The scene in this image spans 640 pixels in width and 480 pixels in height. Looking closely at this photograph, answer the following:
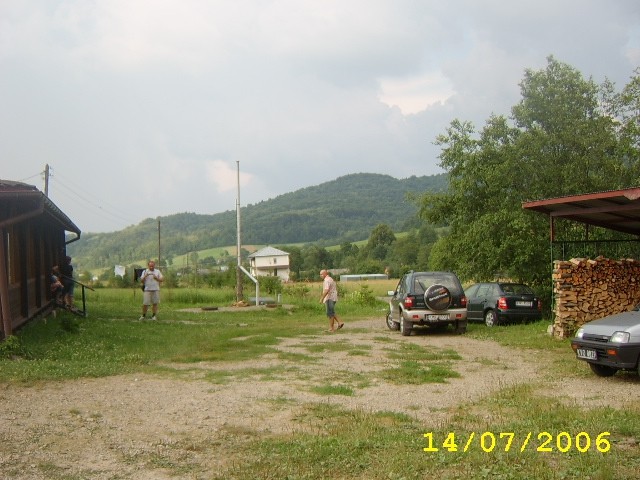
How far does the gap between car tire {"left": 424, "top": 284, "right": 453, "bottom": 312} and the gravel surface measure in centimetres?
436

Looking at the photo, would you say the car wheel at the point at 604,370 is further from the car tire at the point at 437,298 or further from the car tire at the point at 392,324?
the car tire at the point at 392,324

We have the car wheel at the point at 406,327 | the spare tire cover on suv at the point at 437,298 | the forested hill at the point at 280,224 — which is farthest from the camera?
the forested hill at the point at 280,224

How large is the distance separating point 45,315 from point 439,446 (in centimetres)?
1621

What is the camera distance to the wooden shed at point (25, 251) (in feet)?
39.4

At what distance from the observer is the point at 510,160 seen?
2280 cm

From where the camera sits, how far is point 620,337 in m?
9.61

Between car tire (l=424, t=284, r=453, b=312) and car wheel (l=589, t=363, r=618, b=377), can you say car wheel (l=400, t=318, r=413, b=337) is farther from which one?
car wheel (l=589, t=363, r=618, b=377)

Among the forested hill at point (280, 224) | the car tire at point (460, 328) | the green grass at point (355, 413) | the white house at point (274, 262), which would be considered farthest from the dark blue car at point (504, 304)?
the forested hill at point (280, 224)

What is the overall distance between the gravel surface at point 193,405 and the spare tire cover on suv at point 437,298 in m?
4.36

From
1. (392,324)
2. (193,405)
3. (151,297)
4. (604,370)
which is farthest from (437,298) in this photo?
(193,405)

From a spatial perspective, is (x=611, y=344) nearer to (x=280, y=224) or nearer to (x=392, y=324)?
(x=392, y=324)

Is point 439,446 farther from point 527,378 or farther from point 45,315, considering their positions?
point 45,315

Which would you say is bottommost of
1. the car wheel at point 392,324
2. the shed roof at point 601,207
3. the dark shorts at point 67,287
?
the car wheel at point 392,324

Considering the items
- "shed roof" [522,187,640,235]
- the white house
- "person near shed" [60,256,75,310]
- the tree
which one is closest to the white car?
"shed roof" [522,187,640,235]
